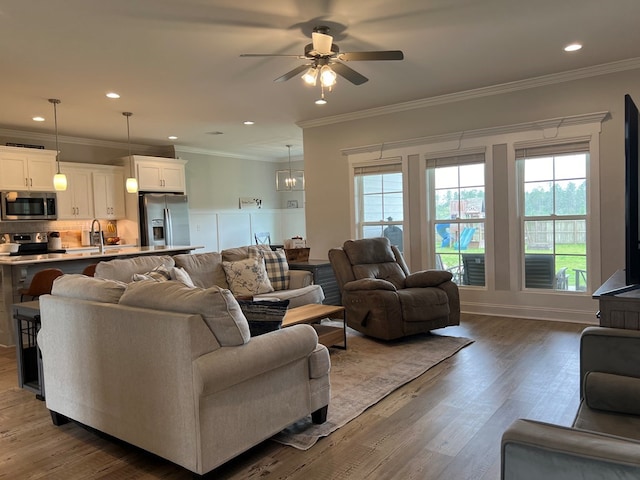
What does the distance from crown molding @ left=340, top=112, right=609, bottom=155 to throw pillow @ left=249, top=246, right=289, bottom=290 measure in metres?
2.16

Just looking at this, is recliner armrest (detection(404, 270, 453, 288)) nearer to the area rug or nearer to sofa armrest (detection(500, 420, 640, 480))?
the area rug

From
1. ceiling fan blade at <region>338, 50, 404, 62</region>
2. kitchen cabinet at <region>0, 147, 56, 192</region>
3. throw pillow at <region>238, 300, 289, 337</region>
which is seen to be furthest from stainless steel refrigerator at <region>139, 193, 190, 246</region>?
throw pillow at <region>238, 300, 289, 337</region>

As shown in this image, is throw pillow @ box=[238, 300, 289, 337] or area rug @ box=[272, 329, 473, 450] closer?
throw pillow @ box=[238, 300, 289, 337]

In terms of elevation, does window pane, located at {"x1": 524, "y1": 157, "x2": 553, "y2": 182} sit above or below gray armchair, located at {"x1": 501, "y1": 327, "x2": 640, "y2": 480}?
above

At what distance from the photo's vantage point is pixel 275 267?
514 centimetres

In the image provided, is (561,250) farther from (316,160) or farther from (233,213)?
(233,213)

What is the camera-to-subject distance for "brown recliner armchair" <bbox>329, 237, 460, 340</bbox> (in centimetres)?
436

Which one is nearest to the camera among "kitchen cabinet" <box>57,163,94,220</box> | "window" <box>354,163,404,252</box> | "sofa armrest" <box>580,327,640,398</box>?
"sofa armrest" <box>580,327,640,398</box>

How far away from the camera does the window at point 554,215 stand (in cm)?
503

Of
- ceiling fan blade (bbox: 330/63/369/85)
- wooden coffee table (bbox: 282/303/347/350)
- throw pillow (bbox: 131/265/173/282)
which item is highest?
ceiling fan blade (bbox: 330/63/369/85)

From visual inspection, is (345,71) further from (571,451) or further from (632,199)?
(571,451)

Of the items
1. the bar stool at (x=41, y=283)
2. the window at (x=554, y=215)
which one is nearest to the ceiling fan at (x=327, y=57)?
the window at (x=554, y=215)

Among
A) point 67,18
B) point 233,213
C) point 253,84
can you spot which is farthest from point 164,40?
point 233,213

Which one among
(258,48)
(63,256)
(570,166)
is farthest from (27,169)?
(570,166)
